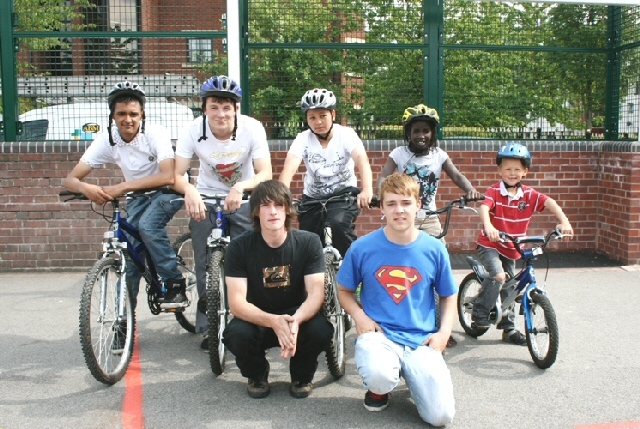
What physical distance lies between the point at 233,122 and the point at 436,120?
1606 millimetres

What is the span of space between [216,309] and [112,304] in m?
0.80

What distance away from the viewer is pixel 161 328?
6.36m

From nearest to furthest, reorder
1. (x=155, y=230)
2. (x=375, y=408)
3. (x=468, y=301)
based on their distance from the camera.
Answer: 1. (x=375, y=408)
2. (x=155, y=230)
3. (x=468, y=301)

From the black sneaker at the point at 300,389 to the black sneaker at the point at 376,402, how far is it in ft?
1.43

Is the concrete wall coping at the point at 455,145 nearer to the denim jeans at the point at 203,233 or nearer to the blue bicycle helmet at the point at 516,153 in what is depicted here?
the blue bicycle helmet at the point at 516,153

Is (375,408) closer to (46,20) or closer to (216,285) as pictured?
(216,285)

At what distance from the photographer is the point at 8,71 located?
8555 mm

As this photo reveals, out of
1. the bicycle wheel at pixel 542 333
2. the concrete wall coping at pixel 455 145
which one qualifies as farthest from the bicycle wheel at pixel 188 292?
the concrete wall coping at pixel 455 145

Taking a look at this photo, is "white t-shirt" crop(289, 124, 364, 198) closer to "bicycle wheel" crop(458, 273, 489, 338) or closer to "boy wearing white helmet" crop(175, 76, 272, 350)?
"boy wearing white helmet" crop(175, 76, 272, 350)

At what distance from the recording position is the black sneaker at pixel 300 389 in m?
4.59

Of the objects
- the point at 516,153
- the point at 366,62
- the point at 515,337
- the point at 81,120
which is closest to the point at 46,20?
the point at 81,120

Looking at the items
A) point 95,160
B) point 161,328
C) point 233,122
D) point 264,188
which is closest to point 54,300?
point 161,328

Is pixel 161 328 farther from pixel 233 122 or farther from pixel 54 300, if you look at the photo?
pixel 233 122

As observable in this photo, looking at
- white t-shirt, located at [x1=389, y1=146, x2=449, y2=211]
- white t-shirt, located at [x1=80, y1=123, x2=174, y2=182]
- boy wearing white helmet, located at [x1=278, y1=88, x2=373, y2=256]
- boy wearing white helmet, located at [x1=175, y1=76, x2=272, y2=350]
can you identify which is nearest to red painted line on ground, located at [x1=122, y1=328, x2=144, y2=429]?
boy wearing white helmet, located at [x1=175, y1=76, x2=272, y2=350]
